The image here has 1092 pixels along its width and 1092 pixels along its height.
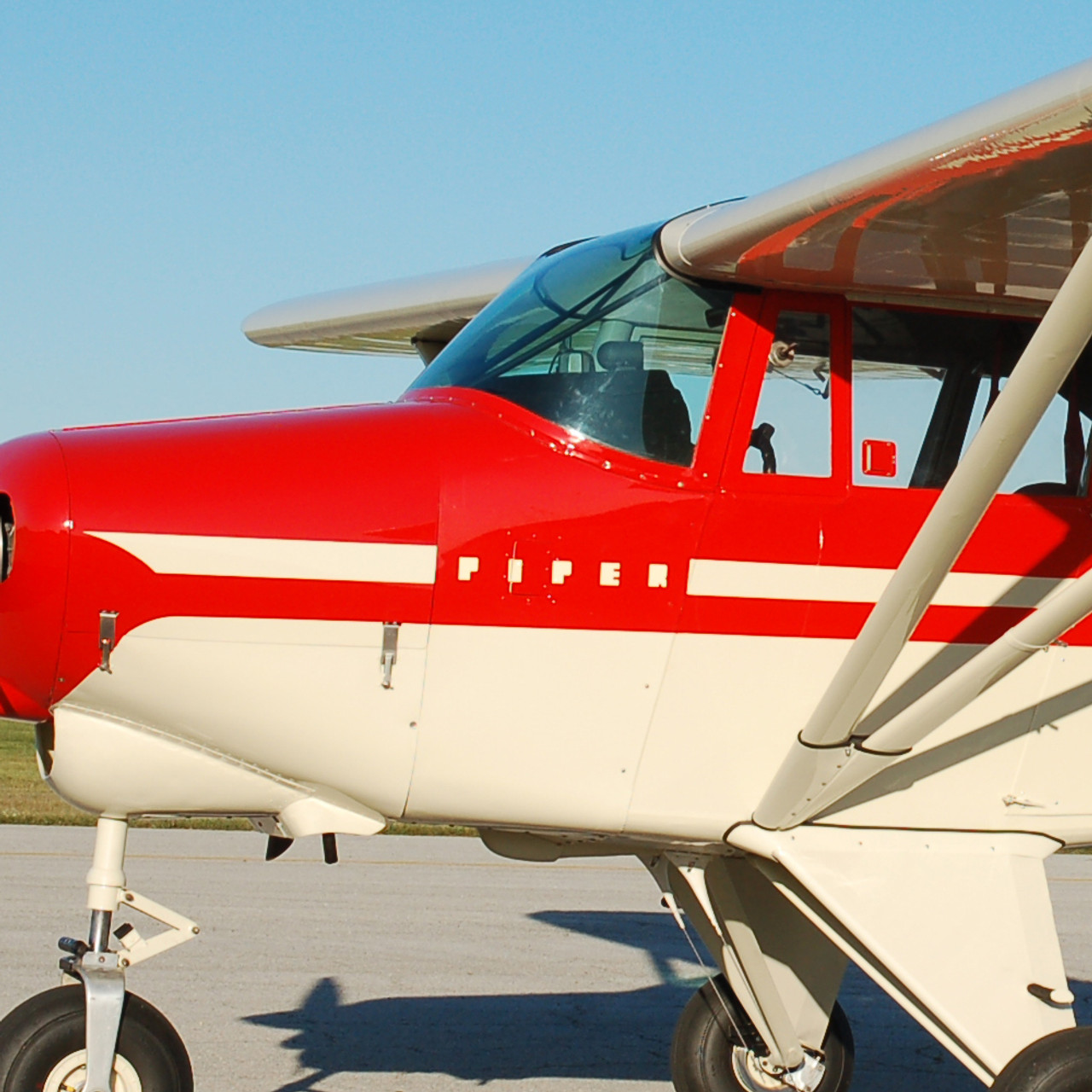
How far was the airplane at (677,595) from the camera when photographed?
3.92 m

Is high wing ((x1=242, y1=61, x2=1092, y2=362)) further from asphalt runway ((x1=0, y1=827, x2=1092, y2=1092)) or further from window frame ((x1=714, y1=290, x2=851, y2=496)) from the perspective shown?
asphalt runway ((x1=0, y1=827, x2=1092, y2=1092))

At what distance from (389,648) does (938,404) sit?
1.75 m

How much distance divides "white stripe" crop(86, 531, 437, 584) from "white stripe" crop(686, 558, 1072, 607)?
0.79m

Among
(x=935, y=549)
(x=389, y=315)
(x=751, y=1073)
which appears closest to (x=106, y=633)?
(x=935, y=549)

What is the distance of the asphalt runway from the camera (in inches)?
239

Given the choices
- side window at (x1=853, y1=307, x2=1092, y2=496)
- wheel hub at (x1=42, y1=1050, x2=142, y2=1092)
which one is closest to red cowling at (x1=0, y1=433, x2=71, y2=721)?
wheel hub at (x1=42, y1=1050, x2=142, y2=1092)

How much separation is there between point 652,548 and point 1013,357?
4.26 ft

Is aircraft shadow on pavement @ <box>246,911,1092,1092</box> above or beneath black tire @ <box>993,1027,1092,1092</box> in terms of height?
beneath

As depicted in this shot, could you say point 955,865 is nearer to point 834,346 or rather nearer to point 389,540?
point 834,346

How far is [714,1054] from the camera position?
216 inches

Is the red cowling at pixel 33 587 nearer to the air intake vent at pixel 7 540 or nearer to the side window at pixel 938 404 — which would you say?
the air intake vent at pixel 7 540

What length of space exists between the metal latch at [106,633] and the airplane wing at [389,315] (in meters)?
2.95

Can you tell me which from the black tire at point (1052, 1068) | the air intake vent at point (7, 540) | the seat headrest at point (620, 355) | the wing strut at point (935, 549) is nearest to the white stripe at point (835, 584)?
the wing strut at point (935, 549)

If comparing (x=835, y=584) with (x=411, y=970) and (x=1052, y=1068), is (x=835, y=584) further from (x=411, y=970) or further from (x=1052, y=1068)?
(x=411, y=970)
